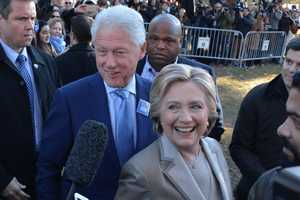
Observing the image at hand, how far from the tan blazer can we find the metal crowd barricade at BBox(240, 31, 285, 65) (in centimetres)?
1202

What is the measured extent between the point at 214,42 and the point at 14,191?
1143 centimetres

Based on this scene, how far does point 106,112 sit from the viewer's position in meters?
2.29

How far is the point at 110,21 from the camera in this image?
2180mm

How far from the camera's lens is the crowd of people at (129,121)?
2.03 meters

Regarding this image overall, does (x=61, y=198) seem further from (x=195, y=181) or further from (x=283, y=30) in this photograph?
(x=283, y=30)

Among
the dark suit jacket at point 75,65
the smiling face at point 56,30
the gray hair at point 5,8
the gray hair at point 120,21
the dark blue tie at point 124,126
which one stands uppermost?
the gray hair at point 120,21

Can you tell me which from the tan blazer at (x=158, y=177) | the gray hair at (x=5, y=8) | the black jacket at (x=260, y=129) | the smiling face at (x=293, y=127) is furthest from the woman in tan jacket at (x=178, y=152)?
the gray hair at (x=5, y=8)

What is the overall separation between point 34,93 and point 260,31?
486 inches

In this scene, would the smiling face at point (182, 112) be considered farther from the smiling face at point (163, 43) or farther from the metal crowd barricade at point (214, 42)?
the metal crowd barricade at point (214, 42)

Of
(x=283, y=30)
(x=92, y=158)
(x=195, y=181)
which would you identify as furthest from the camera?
(x=283, y=30)

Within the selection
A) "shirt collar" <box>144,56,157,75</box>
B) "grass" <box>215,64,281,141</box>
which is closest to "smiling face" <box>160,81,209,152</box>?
"shirt collar" <box>144,56,157,75</box>

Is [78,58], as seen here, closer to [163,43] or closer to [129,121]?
[163,43]

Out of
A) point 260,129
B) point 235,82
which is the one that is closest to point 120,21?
point 260,129

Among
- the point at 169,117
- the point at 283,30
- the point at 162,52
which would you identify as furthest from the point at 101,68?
the point at 283,30
